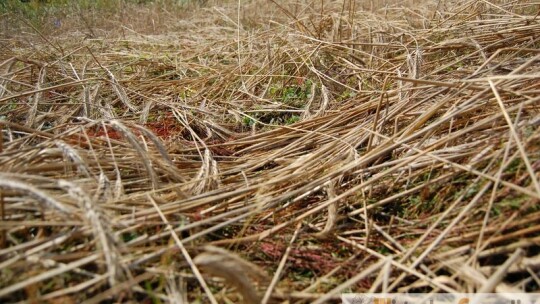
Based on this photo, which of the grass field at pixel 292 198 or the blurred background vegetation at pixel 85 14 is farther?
the blurred background vegetation at pixel 85 14

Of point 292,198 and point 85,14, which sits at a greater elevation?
point 85,14

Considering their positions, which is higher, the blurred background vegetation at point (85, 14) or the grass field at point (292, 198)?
the blurred background vegetation at point (85, 14)

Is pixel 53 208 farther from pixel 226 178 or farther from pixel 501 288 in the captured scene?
pixel 501 288

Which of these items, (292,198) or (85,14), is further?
(85,14)

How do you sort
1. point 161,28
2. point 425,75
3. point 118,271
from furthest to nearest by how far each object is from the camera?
1. point 161,28
2. point 425,75
3. point 118,271

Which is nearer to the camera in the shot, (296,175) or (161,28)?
(296,175)

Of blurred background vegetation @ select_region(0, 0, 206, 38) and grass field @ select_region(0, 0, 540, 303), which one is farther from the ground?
blurred background vegetation @ select_region(0, 0, 206, 38)

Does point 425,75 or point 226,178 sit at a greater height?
point 425,75

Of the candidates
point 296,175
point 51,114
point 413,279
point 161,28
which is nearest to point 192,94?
point 51,114

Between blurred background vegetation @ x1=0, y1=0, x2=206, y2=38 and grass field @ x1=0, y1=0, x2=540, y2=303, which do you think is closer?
grass field @ x1=0, y1=0, x2=540, y2=303

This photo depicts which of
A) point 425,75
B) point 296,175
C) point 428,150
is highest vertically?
point 425,75

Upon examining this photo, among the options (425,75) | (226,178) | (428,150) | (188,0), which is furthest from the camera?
(188,0)
